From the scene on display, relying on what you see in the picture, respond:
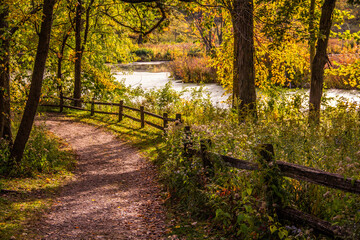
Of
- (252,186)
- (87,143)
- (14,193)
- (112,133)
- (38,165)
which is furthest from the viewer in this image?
(112,133)

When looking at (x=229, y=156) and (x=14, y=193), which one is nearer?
(x=229, y=156)

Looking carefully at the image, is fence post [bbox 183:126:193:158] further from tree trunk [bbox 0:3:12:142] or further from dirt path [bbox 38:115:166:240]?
tree trunk [bbox 0:3:12:142]

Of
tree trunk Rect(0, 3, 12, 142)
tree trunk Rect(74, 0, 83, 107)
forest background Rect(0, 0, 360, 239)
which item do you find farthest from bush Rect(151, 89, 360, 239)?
tree trunk Rect(74, 0, 83, 107)

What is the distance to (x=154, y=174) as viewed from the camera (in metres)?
9.52

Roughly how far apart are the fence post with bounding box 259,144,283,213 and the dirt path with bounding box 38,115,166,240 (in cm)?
204

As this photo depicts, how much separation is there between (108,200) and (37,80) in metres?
3.32

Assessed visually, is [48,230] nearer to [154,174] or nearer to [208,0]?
[154,174]

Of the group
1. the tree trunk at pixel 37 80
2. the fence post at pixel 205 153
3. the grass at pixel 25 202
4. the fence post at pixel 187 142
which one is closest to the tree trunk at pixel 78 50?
the tree trunk at pixel 37 80

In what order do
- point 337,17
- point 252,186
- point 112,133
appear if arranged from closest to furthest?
1. point 252,186
2. point 337,17
3. point 112,133

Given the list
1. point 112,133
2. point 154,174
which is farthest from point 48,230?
point 112,133

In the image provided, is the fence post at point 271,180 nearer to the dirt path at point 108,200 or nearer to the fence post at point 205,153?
the fence post at point 205,153

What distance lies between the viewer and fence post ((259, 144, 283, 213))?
4.43 m

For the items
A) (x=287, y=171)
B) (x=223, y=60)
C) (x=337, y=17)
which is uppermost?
(x=337, y=17)

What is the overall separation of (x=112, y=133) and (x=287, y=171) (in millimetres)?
11957
